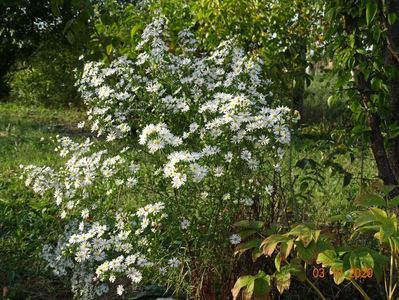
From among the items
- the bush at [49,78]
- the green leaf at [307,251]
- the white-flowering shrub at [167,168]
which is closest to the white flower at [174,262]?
the white-flowering shrub at [167,168]

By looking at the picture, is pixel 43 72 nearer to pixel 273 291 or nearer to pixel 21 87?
A: pixel 21 87

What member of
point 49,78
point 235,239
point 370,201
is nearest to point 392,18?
point 370,201

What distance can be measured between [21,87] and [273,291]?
515 inches

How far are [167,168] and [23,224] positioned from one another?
2341 millimetres

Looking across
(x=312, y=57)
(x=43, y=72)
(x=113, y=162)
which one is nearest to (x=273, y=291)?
(x=113, y=162)

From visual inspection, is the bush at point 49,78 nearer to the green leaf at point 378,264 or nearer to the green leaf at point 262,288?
the green leaf at point 262,288

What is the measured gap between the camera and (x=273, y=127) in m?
2.67

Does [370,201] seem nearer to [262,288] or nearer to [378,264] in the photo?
[378,264]

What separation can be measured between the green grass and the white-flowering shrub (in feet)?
1.69

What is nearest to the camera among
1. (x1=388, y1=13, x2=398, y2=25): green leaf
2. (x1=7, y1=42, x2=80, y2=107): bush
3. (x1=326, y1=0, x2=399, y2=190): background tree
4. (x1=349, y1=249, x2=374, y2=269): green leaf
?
(x1=349, y1=249, x2=374, y2=269): green leaf

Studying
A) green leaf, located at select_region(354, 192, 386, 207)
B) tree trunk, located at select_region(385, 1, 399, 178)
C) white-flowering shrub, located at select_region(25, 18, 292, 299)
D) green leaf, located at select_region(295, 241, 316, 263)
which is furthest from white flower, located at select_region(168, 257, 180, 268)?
tree trunk, located at select_region(385, 1, 399, 178)

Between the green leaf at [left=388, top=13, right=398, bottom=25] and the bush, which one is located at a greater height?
the bush

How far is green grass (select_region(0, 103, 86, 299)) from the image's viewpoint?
347 cm

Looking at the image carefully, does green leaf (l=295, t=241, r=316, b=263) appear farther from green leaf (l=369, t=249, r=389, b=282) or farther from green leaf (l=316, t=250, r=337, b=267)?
green leaf (l=369, t=249, r=389, b=282)
